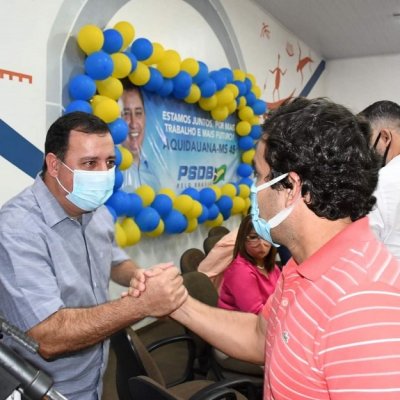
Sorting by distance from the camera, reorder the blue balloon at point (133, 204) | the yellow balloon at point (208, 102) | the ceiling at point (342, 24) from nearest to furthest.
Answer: the blue balloon at point (133, 204)
the yellow balloon at point (208, 102)
the ceiling at point (342, 24)

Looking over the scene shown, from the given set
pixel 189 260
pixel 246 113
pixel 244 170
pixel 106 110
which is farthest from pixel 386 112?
pixel 244 170

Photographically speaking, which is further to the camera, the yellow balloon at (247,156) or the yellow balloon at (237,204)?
the yellow balloon at (247,156)

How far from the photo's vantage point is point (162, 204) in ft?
11.8

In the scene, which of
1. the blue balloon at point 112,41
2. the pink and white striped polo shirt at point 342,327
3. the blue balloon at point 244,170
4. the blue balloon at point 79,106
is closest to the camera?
the pink and white striped polo shirt at point 342,327

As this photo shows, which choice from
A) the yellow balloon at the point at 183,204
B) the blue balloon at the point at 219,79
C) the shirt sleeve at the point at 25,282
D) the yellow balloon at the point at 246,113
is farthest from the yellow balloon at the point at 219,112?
the shirt sleeve at the point at 25,282

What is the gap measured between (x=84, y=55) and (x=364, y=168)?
2.57m

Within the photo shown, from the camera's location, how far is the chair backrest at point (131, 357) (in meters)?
1.56

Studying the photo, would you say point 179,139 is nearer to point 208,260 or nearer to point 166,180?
point 166,180

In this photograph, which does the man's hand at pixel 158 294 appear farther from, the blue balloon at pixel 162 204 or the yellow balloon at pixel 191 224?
the yellow balloon at pixel 191 224

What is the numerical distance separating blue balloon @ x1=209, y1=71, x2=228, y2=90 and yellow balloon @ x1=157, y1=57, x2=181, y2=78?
67cm

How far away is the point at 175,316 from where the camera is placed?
143 cm

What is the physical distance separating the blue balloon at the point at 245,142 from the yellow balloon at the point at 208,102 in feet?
→ 3.09

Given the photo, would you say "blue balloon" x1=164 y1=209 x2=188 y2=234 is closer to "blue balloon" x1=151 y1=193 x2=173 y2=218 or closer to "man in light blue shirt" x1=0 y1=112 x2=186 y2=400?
"blue balloon" x1=151 y1=193 x2=173 y2=218

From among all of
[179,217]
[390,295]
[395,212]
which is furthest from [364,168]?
[179,217]
